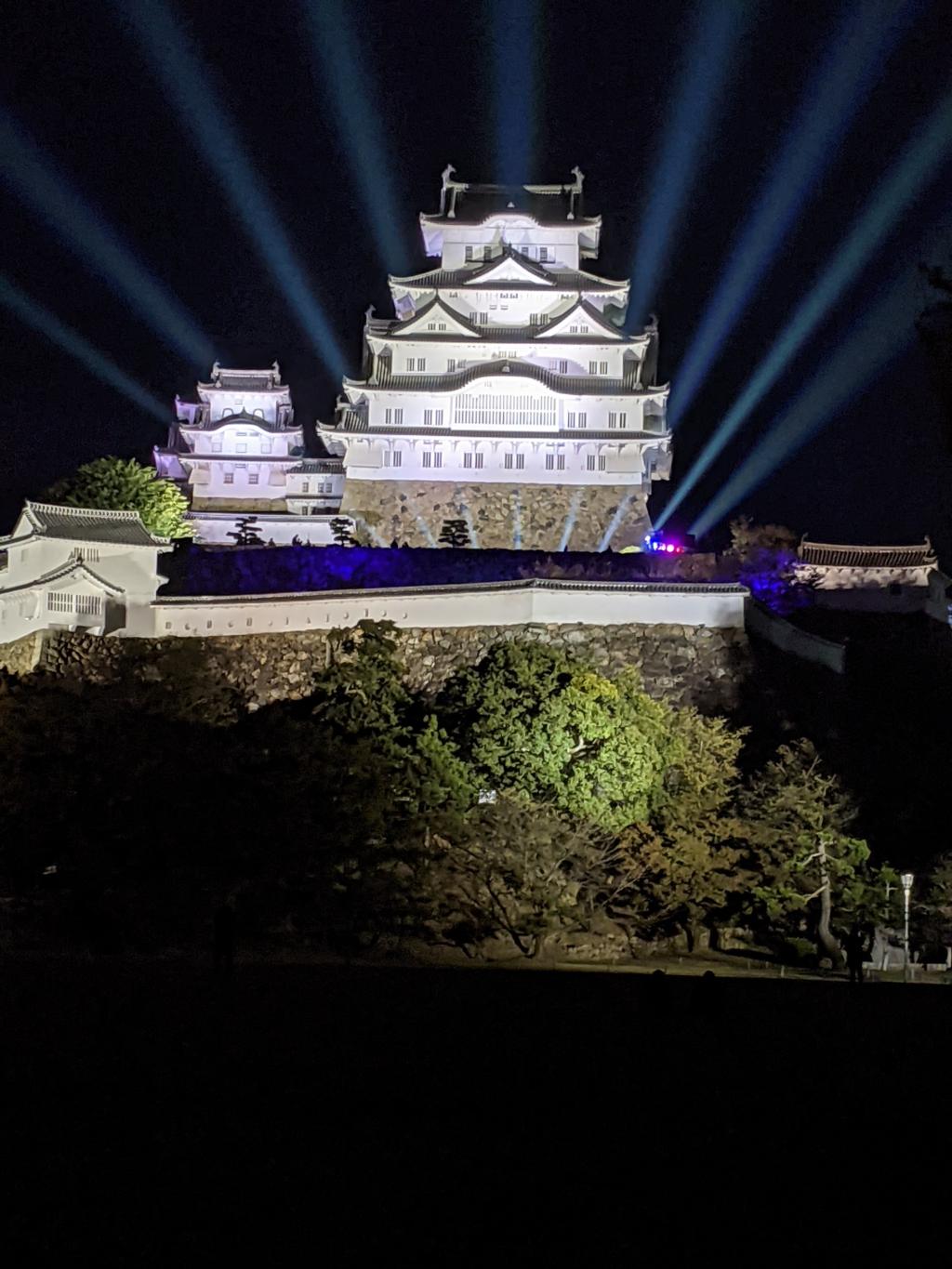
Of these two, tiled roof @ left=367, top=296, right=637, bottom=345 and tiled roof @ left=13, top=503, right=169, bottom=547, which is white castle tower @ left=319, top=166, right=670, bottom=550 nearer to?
tiled roof @ left=367, top=296, right=637, bottom=345

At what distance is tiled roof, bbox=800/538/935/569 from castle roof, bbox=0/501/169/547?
51.0 feet

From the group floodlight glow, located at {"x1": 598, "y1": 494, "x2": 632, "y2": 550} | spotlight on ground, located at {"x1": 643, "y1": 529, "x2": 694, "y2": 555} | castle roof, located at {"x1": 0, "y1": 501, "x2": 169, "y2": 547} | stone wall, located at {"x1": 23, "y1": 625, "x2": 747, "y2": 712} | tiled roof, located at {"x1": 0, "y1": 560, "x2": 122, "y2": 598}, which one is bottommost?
stone wall, located at {"x1": 23, "y1": 625, "x2": 747, "y2": 712}

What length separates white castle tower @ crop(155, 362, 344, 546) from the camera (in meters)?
42.9

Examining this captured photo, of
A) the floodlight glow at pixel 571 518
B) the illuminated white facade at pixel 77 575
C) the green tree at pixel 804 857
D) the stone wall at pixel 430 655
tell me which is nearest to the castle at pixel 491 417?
the floodlight glow at pixel 571 518

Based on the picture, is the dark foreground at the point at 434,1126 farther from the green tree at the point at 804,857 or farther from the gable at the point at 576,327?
the gable at the point at 576,327

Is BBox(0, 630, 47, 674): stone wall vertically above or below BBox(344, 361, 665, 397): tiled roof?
below

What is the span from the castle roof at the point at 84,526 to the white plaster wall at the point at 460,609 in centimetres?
160

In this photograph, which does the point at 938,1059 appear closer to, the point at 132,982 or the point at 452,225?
the point at 132,982

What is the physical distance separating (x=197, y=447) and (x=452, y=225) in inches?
435

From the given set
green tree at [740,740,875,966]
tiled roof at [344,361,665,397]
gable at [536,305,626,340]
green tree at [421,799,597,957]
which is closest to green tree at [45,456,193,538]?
tiled roof at [344,361,665,397]

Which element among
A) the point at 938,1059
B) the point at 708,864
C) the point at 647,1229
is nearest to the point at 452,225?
the point at 708,864

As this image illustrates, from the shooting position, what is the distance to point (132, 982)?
497 inches

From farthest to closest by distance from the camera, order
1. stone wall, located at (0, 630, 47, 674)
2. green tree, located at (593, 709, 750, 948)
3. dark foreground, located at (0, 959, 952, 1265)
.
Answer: stone wall, located at (0, 630, 47, 674) < green tree, located at (593, 709, 750, 948) < dark foreground, located at (0, 959, 952, 1265)

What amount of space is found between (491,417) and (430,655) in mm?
13917
